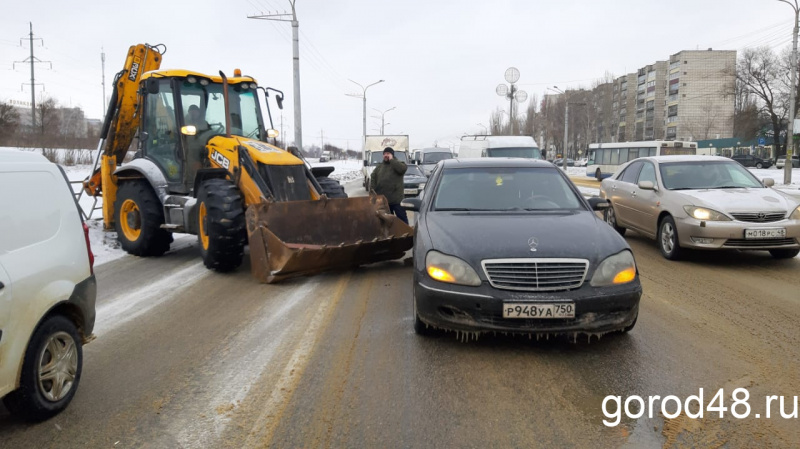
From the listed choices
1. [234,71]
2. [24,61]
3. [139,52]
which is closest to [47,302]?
[234,71]

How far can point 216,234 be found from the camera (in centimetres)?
748

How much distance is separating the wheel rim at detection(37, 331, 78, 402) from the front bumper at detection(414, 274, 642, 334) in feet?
8.08

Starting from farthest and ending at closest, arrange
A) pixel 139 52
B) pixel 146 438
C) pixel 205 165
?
pixel 139 52 < pixel 205 165 < pixel 146 438

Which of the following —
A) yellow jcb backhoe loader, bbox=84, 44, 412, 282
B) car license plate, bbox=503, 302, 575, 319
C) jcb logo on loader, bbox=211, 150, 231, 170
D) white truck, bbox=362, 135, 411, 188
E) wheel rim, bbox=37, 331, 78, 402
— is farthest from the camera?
white truck, bbox=362, 135, 411, 188

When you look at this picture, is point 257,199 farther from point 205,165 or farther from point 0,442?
point 0,442

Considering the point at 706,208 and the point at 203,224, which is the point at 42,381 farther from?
the point at 706,208

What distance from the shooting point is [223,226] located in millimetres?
7402

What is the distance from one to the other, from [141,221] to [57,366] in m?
6.19

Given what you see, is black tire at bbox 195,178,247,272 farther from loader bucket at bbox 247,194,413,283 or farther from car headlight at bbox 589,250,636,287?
car headlight at bbox 589,250,636,287

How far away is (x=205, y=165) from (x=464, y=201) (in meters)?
4.97

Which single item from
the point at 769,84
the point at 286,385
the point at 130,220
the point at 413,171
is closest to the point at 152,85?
the point at 130,220

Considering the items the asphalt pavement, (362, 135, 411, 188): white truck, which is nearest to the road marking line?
the asphalt pavement

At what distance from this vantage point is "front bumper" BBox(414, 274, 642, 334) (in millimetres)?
4215

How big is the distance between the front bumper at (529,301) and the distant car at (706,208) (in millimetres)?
4214
